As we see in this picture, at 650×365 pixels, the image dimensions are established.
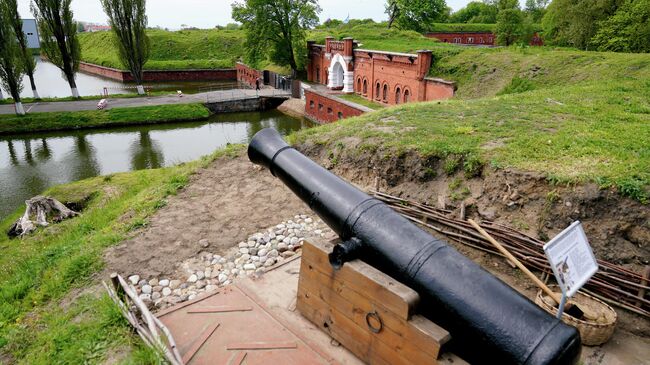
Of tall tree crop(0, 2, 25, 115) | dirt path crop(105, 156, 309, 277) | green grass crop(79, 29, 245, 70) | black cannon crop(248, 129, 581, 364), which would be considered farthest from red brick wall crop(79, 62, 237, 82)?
black cannon crop(248, 129, 581, 364)

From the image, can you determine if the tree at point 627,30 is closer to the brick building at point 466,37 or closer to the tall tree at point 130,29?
the tall tree at point 130,29

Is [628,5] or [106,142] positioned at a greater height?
[628,5]

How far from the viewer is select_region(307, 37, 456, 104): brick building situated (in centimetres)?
1986

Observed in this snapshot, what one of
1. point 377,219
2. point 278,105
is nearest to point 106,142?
point 278,105

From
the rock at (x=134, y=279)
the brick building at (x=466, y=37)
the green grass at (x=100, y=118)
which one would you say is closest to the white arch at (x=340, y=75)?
the green grass at (x=100, y=118)

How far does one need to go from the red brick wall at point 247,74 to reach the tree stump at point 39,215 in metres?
28.9

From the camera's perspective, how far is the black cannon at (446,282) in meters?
2.42

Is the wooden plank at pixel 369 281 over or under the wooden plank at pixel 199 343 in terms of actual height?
over

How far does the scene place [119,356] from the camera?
145 inches

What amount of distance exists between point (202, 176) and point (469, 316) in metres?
6.49

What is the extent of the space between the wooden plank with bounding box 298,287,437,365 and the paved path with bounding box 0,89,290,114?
1019 inches

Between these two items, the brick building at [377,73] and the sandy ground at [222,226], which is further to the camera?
the brick building at [377,73]

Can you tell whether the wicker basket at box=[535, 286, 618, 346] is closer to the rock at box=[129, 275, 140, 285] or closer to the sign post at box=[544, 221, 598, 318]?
the sign post at box=[544, 221, 598, 318]

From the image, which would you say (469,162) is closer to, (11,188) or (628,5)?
(11,188)
